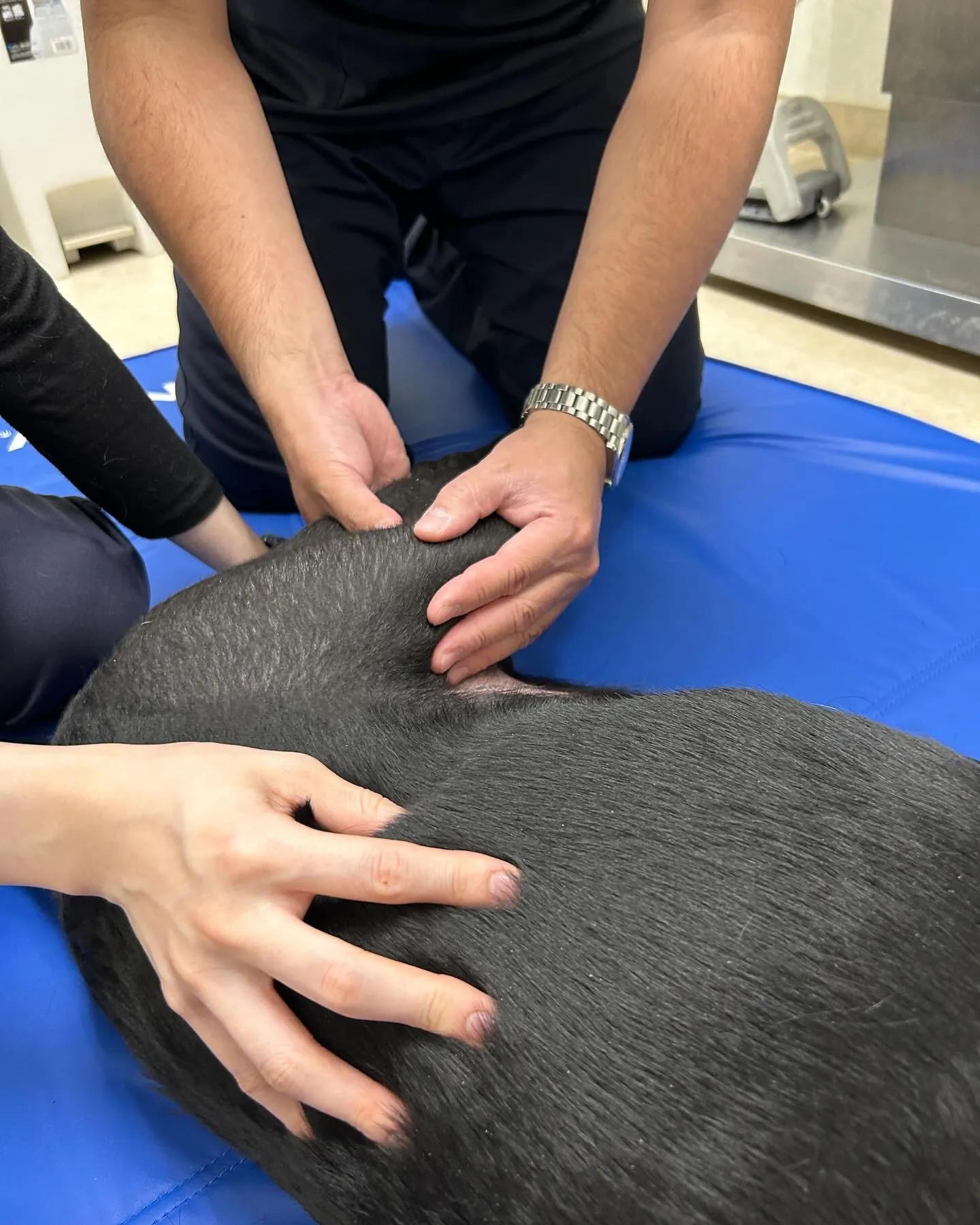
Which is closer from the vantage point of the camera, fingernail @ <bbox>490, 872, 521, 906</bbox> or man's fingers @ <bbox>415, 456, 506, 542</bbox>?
fingernail @ <bbox>490, 872, 521, 906</bbox>

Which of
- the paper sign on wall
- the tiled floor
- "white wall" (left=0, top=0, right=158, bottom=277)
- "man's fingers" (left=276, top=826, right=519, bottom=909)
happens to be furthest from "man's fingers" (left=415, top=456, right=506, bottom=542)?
the paper sign on wall

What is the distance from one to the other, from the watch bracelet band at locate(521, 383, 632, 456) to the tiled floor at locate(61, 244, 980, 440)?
1028 mm

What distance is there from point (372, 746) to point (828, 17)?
292 centimetres

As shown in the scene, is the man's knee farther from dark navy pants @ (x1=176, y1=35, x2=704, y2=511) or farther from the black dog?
the black dog

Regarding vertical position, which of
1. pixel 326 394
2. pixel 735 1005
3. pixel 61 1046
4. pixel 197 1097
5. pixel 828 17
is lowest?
pixel 61 1046

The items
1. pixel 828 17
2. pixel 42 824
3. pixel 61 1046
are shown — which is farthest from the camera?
pixel 828 17

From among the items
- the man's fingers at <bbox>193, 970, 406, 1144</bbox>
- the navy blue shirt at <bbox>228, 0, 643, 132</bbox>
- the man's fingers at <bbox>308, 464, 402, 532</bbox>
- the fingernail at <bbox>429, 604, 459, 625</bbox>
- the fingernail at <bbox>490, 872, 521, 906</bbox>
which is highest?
the navy blue shirt at <bbox>228, 0, 643, 132</bbox>

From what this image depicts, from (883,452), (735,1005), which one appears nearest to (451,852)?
(735,1005)

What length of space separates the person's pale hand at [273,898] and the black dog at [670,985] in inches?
0.9

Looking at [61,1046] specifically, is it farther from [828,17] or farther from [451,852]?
[828,17]

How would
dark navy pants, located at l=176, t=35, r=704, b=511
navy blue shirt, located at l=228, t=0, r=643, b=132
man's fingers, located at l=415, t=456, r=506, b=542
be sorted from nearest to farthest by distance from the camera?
man's fingers, located at l=415, t=456, r=506, b=542 → navy blue shirt, located at l=228, t=0, r=643, b=132 → dark navy pants, located at l=176, t=35, r=704, b=511

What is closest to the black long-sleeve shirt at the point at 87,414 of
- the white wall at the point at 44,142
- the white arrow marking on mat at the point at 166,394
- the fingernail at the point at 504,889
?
the white arrow marking on mat at the point at 166,394

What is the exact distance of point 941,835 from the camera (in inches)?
21.6

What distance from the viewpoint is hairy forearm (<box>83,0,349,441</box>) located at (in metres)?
1.16
